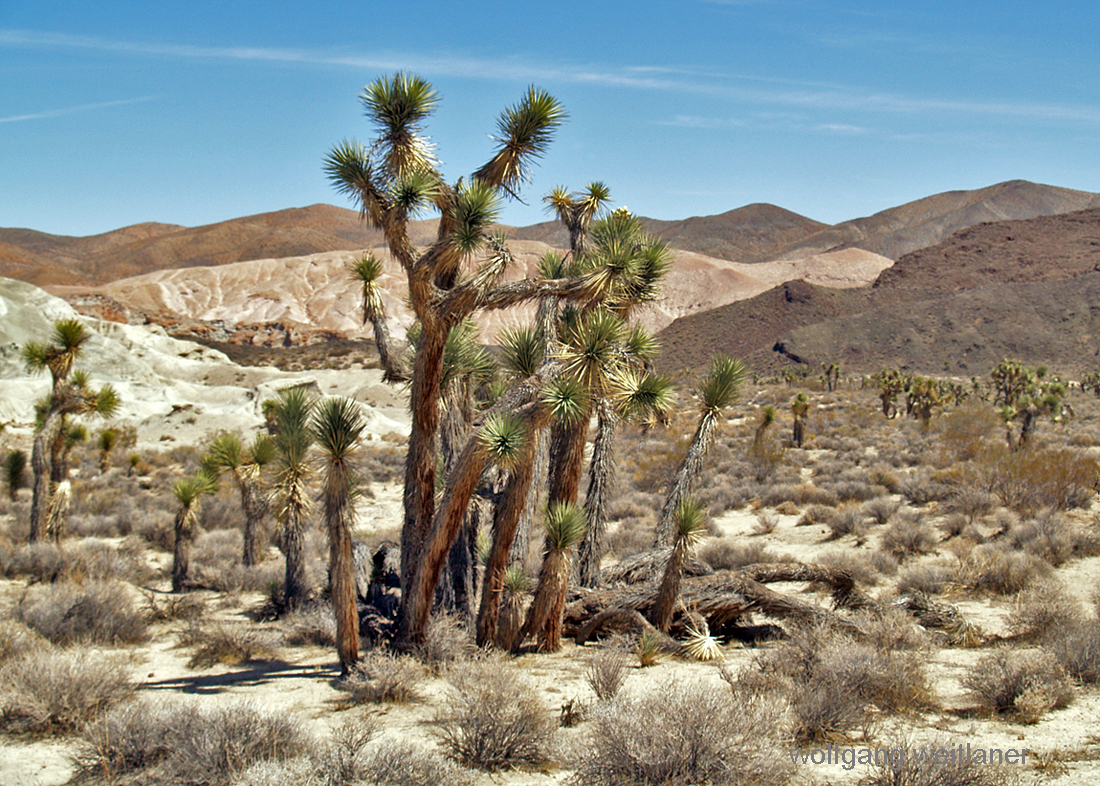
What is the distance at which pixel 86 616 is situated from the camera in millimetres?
9344

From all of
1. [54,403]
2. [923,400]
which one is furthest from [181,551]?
[923,400]

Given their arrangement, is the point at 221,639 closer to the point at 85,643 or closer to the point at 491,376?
the point at 85,643

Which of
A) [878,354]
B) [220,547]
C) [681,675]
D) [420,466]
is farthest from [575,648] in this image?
[878,354]

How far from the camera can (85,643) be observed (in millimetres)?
8453

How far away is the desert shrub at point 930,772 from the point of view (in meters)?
4.37

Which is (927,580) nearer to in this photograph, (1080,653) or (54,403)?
(1080,653)

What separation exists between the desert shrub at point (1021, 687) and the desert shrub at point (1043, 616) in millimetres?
1477

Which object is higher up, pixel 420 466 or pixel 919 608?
pixel 420 466

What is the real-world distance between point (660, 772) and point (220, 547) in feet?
41.4

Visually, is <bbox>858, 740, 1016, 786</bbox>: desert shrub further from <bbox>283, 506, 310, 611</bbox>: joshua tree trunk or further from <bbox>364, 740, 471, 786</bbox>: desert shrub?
<bbox>283, 506, 310, 611</bbox>: joshua tree trunk

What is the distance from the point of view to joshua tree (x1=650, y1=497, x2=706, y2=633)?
8.70 meters

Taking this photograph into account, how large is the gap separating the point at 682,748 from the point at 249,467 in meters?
9.39

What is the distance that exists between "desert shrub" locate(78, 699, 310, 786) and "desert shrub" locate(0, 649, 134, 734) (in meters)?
0.72

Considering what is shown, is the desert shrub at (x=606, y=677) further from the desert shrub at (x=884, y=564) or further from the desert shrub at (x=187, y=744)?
the desert shrub at (x=884, y=564)
